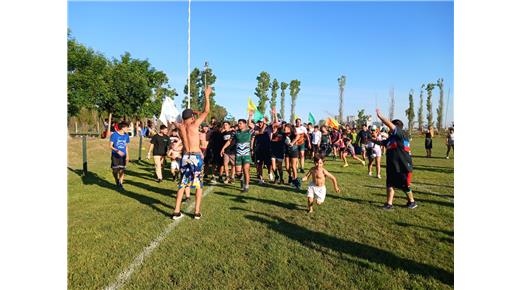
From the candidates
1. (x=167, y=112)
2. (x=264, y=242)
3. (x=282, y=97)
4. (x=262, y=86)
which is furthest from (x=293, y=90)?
(x=264, y=242)

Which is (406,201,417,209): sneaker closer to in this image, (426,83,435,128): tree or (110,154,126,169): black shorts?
(110,154,126,169): black shorts

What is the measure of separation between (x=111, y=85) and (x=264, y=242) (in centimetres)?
3136

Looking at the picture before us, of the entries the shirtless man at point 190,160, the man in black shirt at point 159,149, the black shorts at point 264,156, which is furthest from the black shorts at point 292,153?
the shirtless man at point 190,160

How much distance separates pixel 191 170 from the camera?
6223mm

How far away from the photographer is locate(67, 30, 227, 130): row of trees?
1001 inches

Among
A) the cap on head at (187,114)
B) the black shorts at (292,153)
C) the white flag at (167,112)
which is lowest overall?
the black shorts at (292,153)

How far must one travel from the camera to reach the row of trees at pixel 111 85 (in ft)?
83.4

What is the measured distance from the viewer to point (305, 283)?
3.68 m

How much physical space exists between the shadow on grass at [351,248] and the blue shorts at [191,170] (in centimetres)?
125

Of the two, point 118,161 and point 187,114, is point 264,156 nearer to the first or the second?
point 118,161

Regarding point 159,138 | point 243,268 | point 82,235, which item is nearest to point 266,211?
point 243,268

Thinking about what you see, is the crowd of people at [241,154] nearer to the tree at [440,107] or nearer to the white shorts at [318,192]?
the white shorts at [318,192]

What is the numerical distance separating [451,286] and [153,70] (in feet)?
127

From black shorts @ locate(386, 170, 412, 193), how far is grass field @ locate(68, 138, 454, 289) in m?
0.50
